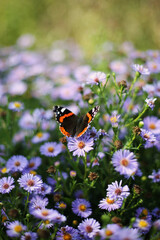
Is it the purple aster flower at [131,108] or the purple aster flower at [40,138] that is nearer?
the purple aster flower at [131,108]

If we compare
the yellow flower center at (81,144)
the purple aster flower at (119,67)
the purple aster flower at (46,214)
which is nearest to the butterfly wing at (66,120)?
the yellow flower center at (81,144)

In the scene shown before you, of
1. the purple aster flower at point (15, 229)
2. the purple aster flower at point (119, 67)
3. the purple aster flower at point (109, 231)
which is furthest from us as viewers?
the purple aster flower at point (119, 67)

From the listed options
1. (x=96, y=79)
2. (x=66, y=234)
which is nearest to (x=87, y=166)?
(x=66, y=234)

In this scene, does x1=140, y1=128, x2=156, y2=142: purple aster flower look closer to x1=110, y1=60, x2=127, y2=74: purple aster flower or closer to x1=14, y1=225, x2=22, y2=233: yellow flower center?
x1=14, y1=225, x2=22, y2=233: yellow flower center

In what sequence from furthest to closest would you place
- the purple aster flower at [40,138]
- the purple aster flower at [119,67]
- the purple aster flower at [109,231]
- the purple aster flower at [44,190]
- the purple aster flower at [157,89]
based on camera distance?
the purple aster flower at [119,67], the purple aster flower at [40,138], the purple aster flower at [157,89], the purple aster flower at [44,190], the purple aster flower at [109,231]

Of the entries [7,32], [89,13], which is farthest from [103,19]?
[7,32]

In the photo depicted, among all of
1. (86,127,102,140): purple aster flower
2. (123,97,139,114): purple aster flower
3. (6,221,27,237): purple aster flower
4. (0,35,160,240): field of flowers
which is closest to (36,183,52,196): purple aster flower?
(0,35,160,240): field of flowers

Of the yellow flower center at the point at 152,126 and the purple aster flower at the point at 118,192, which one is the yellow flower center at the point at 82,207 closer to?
the purple aster flower at the point at 118,192
